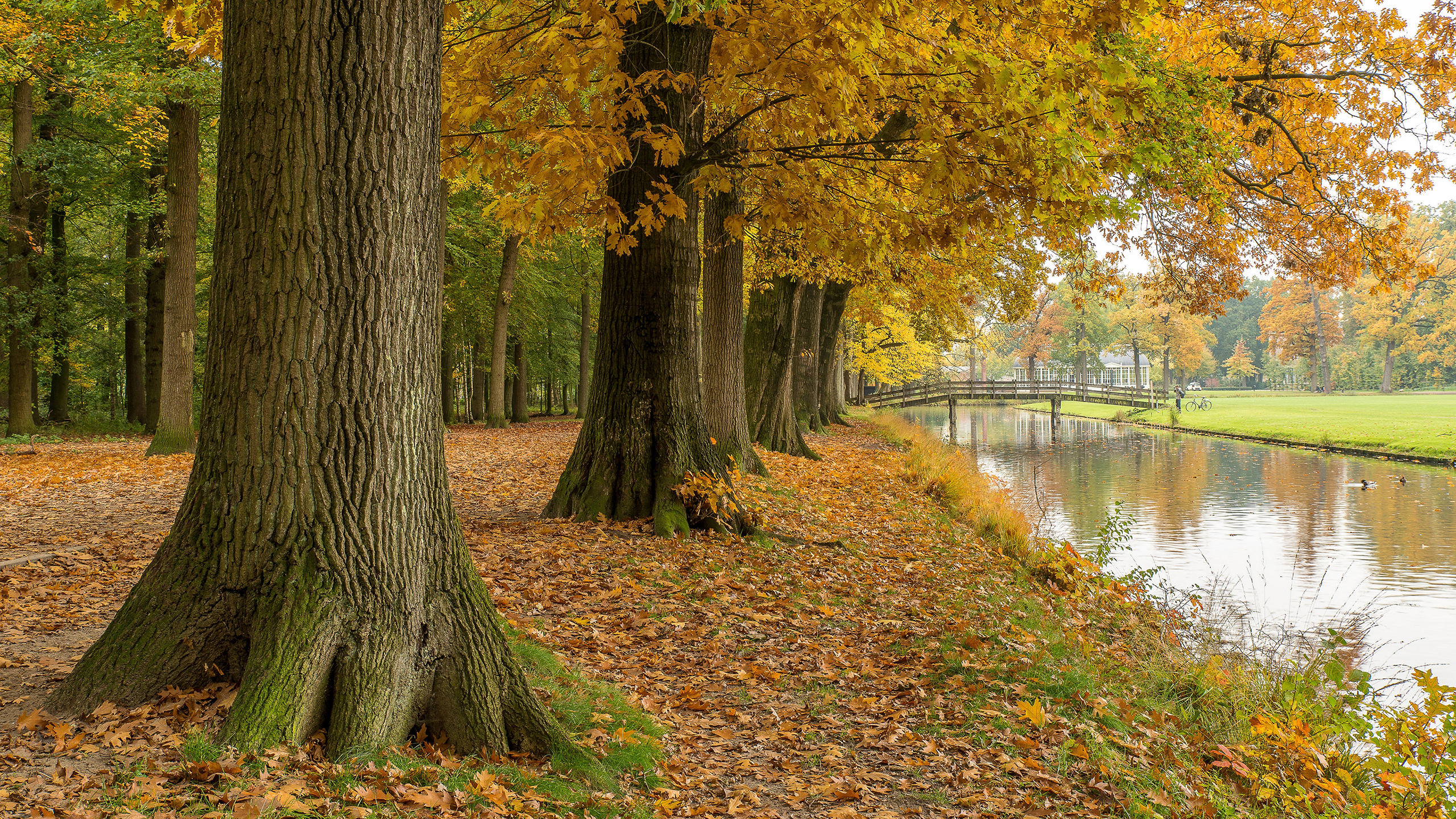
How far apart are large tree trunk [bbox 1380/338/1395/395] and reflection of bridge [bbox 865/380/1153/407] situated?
23.5 m

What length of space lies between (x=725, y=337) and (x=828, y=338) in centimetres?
1457

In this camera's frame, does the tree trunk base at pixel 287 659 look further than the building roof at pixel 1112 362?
No

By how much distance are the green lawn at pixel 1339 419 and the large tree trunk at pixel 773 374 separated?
A: 707 inches

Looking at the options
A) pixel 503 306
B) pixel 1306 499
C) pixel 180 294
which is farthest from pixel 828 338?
pixel 180 294

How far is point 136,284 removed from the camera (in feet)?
70.1

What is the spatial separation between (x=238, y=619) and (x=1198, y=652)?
7.11 metres

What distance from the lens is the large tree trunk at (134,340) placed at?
20.7 metres

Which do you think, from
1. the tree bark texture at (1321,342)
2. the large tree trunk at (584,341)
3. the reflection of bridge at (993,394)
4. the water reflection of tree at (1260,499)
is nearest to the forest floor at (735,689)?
the water reflection of tree at (1260,499)

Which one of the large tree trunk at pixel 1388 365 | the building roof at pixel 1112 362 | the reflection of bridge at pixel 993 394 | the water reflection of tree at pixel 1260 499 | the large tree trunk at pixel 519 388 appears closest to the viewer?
the water reflection of tree at pixel 1260 499

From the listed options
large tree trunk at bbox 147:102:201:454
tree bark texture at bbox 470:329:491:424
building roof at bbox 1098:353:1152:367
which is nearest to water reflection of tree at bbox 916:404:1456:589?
large tree trunk at bbox 147:102:201:454

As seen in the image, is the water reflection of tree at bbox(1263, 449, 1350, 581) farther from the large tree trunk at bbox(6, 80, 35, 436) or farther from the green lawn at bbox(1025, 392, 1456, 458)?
the large tree trunk at bbox(6, 80, 35, 436)

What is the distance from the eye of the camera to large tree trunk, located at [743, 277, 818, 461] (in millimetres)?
16922

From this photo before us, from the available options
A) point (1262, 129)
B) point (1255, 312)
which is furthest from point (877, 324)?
point (1255, 312)

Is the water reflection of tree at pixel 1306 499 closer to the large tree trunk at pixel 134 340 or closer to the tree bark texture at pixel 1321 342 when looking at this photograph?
the large tree trunk at pixel 134 340
